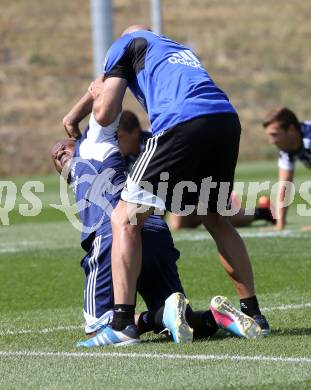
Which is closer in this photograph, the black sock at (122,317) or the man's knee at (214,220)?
the black sock at (122,317)

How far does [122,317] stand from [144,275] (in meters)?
0.63

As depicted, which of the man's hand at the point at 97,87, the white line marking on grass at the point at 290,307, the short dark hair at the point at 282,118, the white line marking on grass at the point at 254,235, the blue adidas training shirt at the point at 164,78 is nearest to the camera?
the blue adidas training shirt at the point at 164,78

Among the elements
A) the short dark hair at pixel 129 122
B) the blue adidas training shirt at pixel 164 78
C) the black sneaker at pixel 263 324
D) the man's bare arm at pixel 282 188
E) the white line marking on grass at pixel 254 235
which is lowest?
the white line marking on grass at pixel 254 235

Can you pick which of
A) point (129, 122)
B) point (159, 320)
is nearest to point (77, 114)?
point (159, 320)

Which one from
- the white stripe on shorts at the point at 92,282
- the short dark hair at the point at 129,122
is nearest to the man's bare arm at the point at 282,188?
the short dark hair at the point at 129,122

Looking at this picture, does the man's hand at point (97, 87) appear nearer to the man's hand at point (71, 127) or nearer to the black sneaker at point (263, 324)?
the man's hand at point (71, 127)

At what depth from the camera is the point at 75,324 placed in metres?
9.03

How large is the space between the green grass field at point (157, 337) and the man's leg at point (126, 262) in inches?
9.3

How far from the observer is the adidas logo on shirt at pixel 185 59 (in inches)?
309

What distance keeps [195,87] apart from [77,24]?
225ft

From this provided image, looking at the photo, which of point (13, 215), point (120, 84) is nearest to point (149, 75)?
point (120, 84)

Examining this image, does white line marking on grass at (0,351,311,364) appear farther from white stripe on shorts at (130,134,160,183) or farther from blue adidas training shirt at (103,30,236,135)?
blue adidas training shirt at (103,30,236,135)

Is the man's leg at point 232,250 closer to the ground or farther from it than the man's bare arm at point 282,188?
farther from it

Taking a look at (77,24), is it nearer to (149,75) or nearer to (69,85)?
(69,85)
